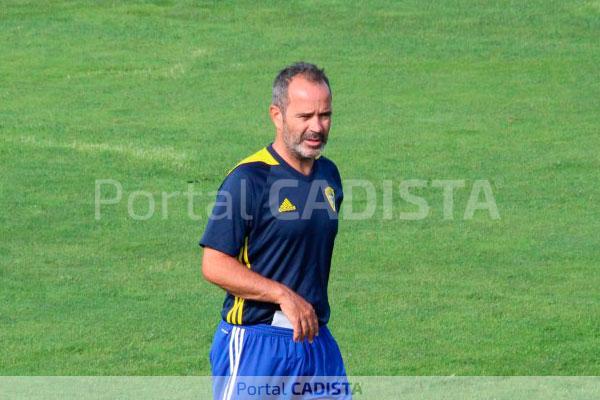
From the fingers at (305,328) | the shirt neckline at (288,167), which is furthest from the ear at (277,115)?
the fingers at (305,328)

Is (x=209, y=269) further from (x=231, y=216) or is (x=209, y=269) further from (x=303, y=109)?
(x=303, y=109)

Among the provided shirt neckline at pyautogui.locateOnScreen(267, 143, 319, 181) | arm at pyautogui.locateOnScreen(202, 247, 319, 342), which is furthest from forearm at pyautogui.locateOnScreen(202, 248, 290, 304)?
shirt neckline at pyautogui.locateOnScreen(267, 143, 319, 181)

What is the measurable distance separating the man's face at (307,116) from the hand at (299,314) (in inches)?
26.5

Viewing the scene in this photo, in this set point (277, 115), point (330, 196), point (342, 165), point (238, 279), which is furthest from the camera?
point (342, 165)

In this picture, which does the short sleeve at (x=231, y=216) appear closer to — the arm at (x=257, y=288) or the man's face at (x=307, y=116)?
the arm at (x=257, y=288)

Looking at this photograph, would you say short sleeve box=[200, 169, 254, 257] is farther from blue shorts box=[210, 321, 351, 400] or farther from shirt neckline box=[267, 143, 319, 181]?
blue shorts box=[210, 321, 351, 400]

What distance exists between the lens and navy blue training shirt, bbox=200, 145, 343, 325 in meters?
6.70

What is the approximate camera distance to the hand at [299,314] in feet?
21.8

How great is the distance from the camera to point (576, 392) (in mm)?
10219

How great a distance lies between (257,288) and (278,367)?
480 mm

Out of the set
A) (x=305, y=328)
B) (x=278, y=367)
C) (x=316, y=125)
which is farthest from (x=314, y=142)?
(x=278, y=367)

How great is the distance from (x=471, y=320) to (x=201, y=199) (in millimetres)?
5275

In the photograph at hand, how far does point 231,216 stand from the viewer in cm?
667

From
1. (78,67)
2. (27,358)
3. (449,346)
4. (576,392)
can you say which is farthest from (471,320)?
(78,67)
